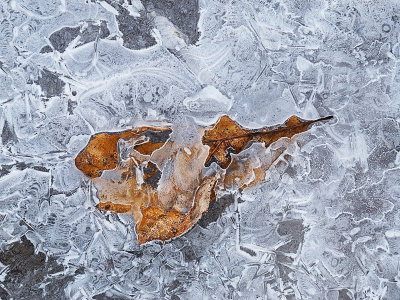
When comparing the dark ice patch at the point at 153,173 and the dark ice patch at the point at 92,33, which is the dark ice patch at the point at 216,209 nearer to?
the dark ice patch at the point at 153,173

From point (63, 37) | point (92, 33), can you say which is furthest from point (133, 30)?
point (63, 37)

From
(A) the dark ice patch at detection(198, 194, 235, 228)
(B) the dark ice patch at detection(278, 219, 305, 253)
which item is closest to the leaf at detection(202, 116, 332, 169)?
(A) the dark ice patch at detection(198, 194, 235, 228)

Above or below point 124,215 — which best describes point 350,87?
above

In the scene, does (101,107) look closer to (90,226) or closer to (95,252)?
(90,226)

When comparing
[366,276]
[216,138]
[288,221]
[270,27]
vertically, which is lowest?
[366,276]

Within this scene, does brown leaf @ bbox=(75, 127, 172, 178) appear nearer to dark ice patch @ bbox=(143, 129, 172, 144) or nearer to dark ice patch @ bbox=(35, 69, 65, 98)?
dark ice patch @ bbox=(143, 129, 172, 144)

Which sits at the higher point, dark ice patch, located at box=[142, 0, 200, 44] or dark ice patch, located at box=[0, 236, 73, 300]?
dark ice patch, located at box=[142, 0, 200, 44]

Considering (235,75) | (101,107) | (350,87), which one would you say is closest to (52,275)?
(101,107)
